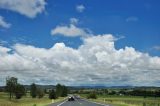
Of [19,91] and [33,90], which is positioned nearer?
[19,91]

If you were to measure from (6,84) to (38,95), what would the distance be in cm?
2010

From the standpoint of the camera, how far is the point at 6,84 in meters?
164

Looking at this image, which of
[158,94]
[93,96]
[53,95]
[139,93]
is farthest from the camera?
[139,93]

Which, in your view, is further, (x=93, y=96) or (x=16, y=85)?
(x=16, y=85)

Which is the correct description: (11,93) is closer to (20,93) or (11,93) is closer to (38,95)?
(20,93)

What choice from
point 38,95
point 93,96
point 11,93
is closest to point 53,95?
point 93,96

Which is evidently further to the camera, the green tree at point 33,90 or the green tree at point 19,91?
the green tree at point 33,90

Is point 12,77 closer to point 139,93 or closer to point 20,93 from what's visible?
point 20,93

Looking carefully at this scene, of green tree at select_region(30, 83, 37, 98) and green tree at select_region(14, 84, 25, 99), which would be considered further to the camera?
green tree at select_region(30, 83, 37, 98)

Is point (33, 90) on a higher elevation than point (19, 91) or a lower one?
higher

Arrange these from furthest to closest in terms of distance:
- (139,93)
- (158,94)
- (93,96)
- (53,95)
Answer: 1. (139,93)
2. (158,94)
3. (53,95)
4. (93,96)

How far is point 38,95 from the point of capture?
17838 centimetres

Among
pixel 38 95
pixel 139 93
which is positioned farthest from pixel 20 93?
pixel 139 93

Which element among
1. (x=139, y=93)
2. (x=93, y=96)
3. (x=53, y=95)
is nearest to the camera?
(x=93, y=96)
